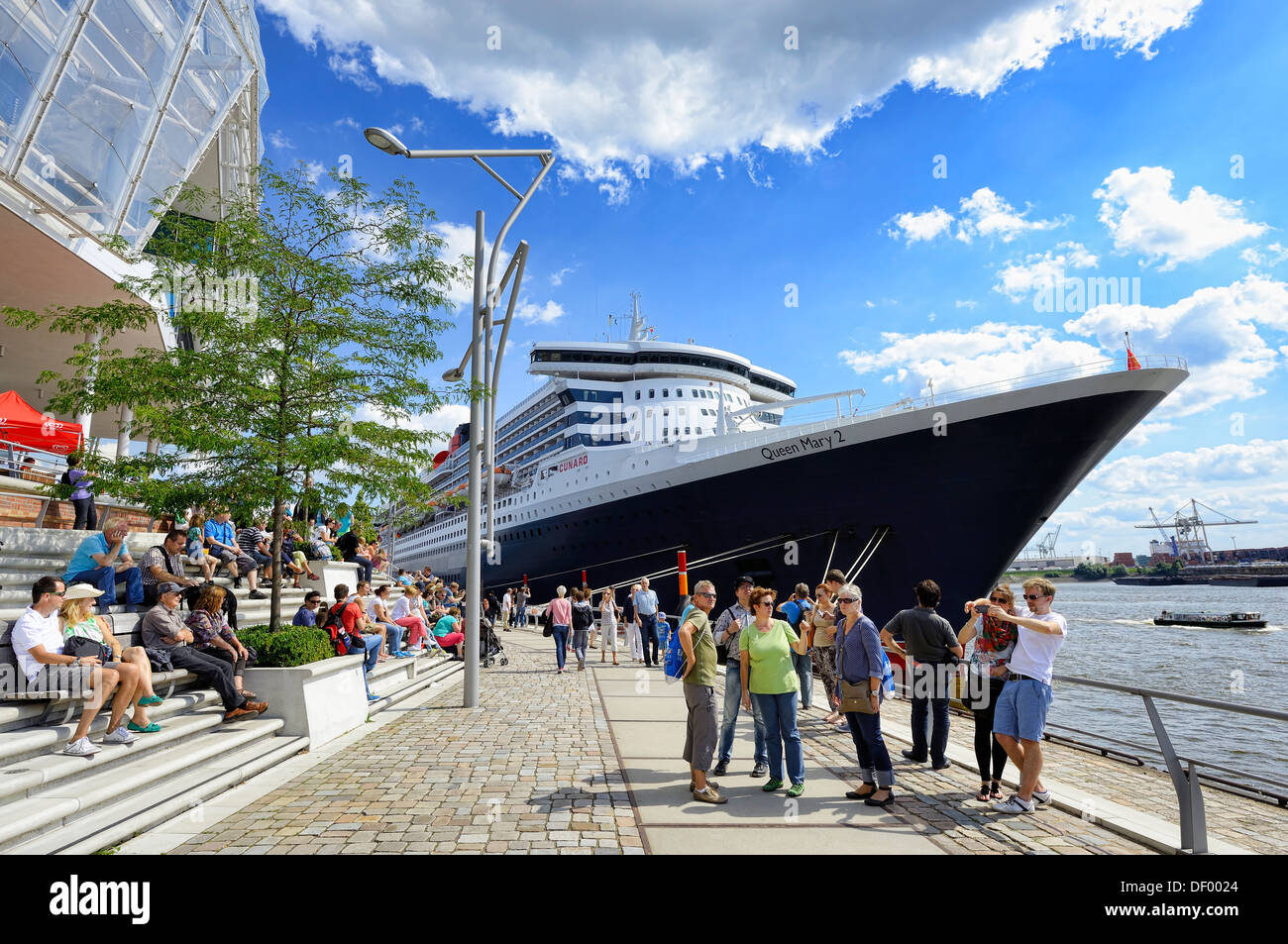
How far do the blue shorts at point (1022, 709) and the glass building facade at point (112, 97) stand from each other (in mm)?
17549

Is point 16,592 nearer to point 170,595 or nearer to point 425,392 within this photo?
point 170,595

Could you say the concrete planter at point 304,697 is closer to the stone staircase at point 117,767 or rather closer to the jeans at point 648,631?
the stone staircase at point 117,767

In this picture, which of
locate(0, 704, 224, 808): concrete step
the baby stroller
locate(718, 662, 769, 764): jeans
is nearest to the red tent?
the baby stroller

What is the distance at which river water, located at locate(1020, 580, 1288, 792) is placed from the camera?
43.9 feet

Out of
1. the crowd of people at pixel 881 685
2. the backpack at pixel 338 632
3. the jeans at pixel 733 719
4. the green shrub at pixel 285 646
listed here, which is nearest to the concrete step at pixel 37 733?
the green shrub at pixel 285 646

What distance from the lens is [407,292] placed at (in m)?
9.65

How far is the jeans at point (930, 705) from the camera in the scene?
19.8 feet

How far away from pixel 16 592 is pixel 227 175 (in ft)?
94.3

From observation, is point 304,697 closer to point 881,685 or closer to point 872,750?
point 872,750

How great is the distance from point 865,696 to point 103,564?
798 cm

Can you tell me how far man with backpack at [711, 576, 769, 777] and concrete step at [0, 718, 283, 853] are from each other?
4.49 m

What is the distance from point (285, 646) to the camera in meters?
7.51
